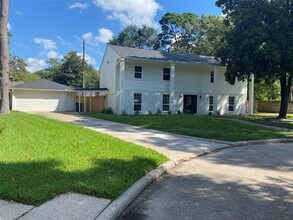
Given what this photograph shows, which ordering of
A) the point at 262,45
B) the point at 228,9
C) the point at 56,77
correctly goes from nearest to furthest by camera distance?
the point at 262,45 < the point at 228,9 < the point at 56,77

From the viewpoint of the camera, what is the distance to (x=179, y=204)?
14.8ft

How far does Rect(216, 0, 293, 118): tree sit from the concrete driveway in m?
12.0

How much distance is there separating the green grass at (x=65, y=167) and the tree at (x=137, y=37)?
178 feet

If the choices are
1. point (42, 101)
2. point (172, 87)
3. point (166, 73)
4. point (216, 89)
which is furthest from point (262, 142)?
point (42, 101)

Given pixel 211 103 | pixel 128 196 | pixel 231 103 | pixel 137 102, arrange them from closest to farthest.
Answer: pixel 128 196 → pixel 137 102 → pixel 211 103 → pixel 231 103

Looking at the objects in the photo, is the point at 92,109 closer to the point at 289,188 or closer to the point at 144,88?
the point at 144,88

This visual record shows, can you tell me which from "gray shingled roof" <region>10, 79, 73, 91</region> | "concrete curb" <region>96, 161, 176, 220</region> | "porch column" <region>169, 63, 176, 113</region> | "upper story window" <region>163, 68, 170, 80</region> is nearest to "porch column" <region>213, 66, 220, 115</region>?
"porch column" <region>169, 63, 176, 113</region>

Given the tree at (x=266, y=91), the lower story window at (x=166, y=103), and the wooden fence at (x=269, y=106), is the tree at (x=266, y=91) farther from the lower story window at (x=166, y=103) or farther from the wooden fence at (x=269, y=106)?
the lower story window at (x=166, y=103)

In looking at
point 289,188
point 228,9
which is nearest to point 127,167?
point 289,188

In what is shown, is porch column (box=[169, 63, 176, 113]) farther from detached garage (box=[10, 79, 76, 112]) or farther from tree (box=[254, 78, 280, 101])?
tree (box=[254, 78, 280, 101])

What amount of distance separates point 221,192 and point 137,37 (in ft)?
194

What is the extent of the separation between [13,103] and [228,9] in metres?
21.8

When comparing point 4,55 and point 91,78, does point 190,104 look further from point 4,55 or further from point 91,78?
point 91,78

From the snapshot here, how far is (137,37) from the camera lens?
2431 inches
